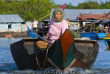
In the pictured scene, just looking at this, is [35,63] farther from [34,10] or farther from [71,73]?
[34,10]

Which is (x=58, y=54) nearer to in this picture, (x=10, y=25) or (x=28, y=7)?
(x=10, y=25)

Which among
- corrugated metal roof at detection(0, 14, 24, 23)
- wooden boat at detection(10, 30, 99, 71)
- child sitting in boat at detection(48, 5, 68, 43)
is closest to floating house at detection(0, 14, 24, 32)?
corrugated metal roof at detection(0, 14, 24, 23)

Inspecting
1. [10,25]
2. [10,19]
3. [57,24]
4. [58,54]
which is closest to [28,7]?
[10,19]

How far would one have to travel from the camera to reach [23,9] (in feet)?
201

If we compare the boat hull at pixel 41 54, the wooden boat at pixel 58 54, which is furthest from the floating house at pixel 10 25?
the boat hull at pixel 41 54

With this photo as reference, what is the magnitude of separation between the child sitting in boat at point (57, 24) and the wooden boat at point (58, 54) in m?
0.40

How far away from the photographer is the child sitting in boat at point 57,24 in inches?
282

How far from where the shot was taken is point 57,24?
23.9 feet

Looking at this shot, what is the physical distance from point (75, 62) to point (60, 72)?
0.43 m

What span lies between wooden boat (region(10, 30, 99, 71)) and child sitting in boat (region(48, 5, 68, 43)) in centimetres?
40

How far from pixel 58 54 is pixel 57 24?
94cm

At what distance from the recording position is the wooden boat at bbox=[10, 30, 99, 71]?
654cm

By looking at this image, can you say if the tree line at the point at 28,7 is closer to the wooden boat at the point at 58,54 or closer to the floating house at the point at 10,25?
the floating house at the point at 10,25

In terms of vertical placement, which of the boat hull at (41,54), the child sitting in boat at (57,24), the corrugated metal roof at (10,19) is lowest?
the corrugated metal roof at (10,19)
